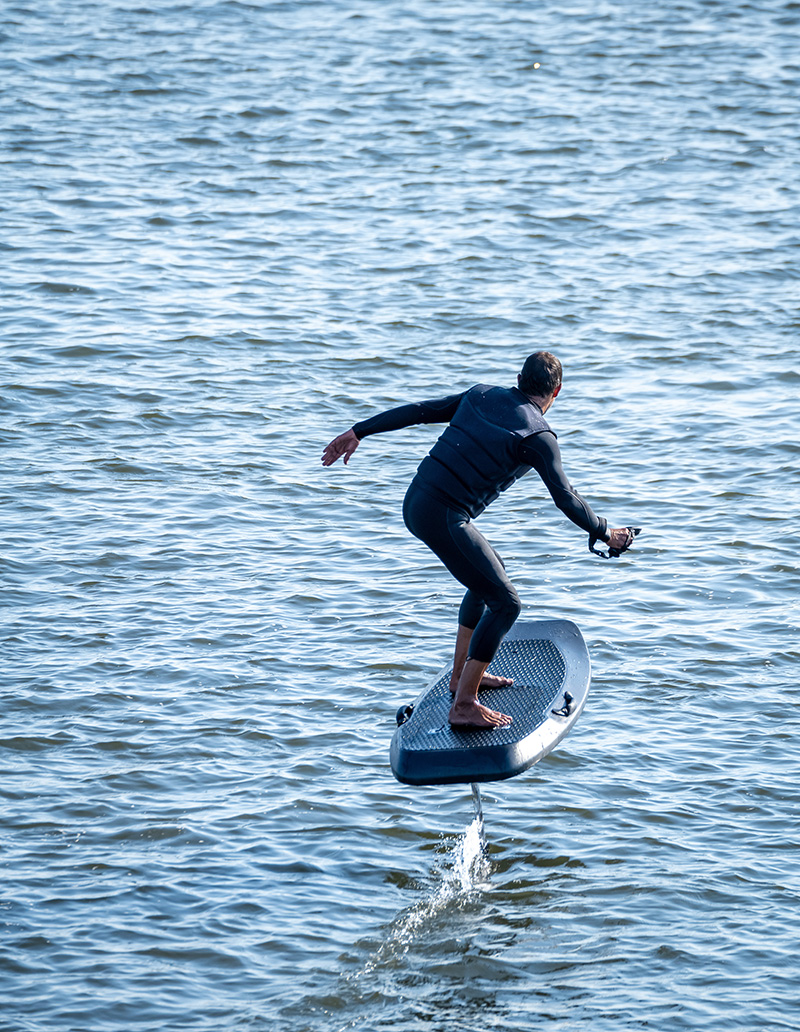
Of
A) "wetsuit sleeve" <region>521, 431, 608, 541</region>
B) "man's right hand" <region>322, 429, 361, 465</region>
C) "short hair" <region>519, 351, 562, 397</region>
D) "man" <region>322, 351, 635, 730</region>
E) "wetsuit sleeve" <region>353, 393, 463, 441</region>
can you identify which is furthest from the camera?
"man's right hand" <region>322, 429, 361, 465</region>

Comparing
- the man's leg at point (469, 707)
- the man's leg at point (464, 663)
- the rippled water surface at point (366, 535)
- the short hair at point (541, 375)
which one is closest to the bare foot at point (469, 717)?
the man's leg at point (469, 707)

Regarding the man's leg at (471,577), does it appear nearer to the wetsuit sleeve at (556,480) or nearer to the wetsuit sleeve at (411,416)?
the wetsuit sleeve at (411,416)

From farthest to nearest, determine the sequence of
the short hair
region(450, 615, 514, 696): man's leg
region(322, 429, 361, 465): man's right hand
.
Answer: region(450, 615, 514, 696): man's leg < region(322, 429, 361, 465): man's right hand < the short hair

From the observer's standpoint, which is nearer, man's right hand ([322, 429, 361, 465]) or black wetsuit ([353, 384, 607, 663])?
black wetsuit ([353, 384, 607, 663])

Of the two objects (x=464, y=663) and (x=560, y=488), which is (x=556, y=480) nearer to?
(x=560, y=488)

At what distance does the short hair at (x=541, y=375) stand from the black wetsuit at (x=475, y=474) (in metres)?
0.07

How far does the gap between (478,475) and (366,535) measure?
18.5 ft

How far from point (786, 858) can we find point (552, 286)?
41.2ft

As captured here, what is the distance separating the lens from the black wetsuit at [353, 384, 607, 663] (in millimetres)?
7879

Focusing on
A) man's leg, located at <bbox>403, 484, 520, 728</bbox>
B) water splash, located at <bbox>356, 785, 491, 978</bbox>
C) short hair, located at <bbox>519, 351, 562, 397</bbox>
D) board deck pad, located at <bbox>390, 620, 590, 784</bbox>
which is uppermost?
short hair, located at <bbox>519, 351, 562, 397</bbox>

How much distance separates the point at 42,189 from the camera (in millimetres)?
22438

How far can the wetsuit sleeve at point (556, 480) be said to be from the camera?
769 cm

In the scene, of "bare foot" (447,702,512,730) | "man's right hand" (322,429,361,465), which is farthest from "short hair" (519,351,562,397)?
"bare foot" (447,702,512,730)

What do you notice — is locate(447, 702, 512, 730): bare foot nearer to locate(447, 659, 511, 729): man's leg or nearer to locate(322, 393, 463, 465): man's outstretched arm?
locate(447, 659, 511, 729): man's leg
